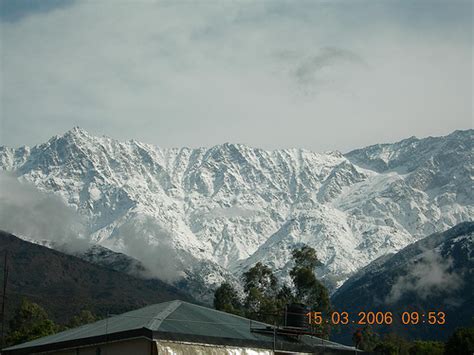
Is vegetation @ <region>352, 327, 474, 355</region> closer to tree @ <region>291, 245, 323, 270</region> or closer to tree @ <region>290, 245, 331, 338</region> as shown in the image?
tree @ <region>290, 245, 331, 338</region>

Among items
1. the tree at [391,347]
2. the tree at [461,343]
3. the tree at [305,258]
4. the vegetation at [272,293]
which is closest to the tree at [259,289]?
the vegetation at [272,293]

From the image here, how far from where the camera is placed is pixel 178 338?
5006cm

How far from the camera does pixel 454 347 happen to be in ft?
476

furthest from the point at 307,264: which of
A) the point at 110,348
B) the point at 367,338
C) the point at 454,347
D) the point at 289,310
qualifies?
the point at 110,348

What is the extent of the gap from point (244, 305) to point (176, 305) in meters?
77.0

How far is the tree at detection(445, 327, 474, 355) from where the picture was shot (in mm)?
139625

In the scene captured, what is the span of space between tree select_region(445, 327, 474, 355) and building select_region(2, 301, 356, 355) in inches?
3284

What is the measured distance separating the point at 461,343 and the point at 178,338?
331ft

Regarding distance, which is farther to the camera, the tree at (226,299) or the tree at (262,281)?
the tree at (262,281)

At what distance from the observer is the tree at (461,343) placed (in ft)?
458

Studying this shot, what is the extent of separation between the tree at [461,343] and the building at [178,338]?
83.4 m

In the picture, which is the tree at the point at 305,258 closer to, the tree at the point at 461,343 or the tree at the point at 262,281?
the tree at the point at 262,281

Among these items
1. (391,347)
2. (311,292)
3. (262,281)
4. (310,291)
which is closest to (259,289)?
(262,281)

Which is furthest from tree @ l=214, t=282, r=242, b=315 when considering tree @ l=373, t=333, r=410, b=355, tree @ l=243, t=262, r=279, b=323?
tree @ l=373, t=333, r=410, b=355
